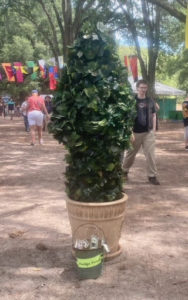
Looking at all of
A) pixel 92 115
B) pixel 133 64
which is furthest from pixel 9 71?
pixel 92 115

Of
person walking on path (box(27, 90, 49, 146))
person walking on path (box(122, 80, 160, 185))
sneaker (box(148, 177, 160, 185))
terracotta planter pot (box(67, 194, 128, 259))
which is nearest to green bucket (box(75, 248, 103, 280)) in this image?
terracotta planter pot (box(67, 194, 128, 259))

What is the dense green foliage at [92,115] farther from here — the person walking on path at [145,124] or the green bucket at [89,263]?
the person walking on path at [145,124]

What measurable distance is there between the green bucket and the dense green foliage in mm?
Result: 529

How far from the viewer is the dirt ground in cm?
383

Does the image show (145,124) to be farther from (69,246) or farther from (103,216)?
(103,216)

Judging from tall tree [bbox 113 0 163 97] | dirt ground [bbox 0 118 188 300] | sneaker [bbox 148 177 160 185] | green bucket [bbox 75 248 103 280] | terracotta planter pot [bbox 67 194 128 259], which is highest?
tall tree [bbox 113 0 163 97]

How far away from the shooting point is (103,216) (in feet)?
14.0

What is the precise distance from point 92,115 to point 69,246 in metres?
1.52

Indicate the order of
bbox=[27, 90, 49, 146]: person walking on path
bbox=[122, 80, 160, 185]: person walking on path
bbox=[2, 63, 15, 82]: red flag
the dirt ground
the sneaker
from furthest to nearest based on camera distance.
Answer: bbox=[2, 63, 15, 82]: red flag < bbox=[27, 90, 49, 146]: person walking on path < the sneaker < bbox=[122, 80, 160, 185]: person walking on path < the dirt ground

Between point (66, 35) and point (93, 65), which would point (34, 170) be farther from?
point (66, 35)

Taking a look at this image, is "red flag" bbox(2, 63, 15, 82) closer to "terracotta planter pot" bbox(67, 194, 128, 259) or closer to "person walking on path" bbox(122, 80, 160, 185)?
"person walking on path" bbox(122, 80, 160, 185)

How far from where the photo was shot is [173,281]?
3984 millimetres

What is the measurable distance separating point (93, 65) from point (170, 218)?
2.61 meters

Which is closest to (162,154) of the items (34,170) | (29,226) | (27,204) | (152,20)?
(34,170)
